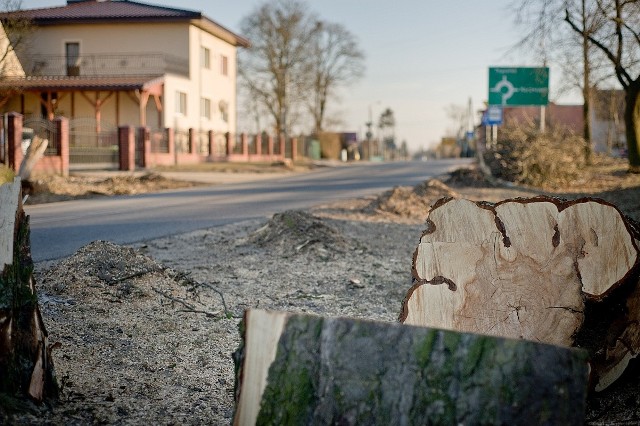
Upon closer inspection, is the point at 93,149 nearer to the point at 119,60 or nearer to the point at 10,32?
the point at 10,32

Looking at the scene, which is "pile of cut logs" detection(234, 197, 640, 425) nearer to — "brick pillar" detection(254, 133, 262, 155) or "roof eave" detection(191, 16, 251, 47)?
"roof eave" detection(191, 16, 251, 47)

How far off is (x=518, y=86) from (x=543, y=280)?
22.0 m

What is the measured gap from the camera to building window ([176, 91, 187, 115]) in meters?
38.9

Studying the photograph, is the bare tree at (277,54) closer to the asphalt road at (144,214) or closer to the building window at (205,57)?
the building window at (205,57)

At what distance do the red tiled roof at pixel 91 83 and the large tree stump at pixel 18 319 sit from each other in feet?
106

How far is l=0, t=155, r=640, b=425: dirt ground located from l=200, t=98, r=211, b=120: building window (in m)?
33.2

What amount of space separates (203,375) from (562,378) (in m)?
2.06

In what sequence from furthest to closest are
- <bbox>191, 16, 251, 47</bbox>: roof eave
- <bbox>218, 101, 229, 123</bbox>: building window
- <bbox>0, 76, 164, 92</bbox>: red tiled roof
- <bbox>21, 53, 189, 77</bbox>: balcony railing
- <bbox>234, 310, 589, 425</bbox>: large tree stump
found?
<bbox>218, 101, 229, 123</bbox>: building window, <bbox>191, 16, 251, 47</bbox>: roof eave, <bbox>21, 53, 189, 77</bbox>: balcony railing, <bbox>0, 76, 164, 92</bbox>: red tiled roof, <bbox>234, 310, 589, 425</bbox>: large tree stump

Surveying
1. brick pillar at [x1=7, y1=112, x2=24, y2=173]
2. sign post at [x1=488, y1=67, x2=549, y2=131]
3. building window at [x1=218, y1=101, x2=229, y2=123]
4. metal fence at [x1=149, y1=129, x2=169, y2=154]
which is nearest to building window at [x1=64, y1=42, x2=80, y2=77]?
metal fence at [x1=149, y1=129, x2=169, y2=154]

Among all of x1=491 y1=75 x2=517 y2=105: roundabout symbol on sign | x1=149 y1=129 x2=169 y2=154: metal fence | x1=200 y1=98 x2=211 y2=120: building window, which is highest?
x1=200 y1=98 x2=211 y2=120: building window

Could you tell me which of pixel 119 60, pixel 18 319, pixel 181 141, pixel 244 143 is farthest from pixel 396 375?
pixel 244 143

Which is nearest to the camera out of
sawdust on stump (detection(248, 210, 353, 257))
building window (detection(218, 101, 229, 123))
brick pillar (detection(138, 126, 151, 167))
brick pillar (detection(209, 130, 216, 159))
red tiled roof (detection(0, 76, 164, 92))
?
sawdust on stump (detection(248, 210, 353, 257))

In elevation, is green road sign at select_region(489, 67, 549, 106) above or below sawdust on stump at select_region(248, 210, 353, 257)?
above

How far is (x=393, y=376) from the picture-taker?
241 centimetres
